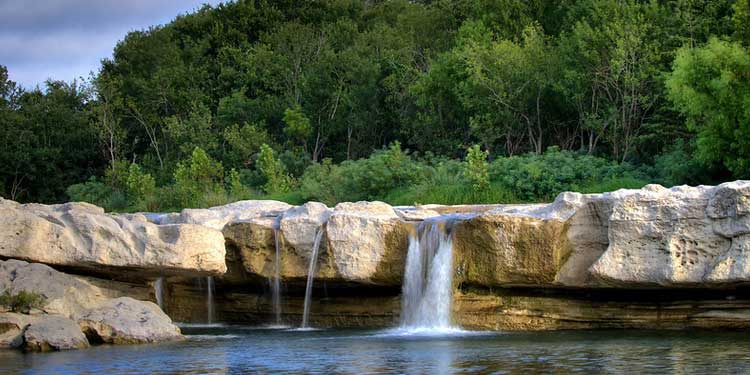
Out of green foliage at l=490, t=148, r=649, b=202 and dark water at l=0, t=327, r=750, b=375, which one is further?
green foliage at l=490, t=148, r=649, b=202

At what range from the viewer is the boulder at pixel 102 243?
1645 cm

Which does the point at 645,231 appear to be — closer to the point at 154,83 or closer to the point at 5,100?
the point at 154,83

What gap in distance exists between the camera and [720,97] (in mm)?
23922

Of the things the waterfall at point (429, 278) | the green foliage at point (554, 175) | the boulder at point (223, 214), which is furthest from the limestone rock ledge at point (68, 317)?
the green foliage at point (554, 175)

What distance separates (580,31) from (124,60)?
24759 mm

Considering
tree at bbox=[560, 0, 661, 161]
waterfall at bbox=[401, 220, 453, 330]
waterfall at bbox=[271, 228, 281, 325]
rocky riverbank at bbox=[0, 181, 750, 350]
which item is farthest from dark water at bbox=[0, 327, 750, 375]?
tree at bbox=[560, 0, 661, 161]

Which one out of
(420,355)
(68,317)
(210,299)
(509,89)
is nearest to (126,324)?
(68,317)

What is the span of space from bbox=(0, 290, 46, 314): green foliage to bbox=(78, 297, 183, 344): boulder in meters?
0.68

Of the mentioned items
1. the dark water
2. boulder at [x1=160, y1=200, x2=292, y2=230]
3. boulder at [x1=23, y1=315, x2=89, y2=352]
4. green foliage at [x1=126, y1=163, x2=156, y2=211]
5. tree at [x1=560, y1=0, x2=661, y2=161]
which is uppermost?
tree at [x1=560, y1=0, x2=661, y2=161]

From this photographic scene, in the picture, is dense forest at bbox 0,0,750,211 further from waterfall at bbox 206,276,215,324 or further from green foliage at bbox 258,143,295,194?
waterfall at bbox 206,276,215,324

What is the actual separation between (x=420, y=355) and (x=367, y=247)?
4.16 meters

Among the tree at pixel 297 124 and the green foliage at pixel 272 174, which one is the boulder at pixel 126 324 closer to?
the green foliage at pixel 272 174

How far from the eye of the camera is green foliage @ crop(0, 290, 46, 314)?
1569cm

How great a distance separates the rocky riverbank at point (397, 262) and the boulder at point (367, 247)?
0.08 ft
